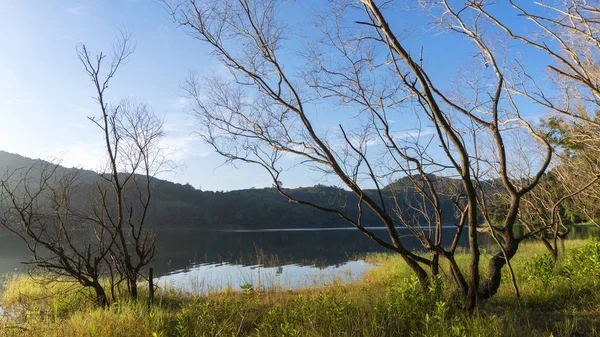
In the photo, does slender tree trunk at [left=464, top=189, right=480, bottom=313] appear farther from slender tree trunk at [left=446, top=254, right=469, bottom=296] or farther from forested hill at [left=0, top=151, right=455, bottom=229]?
forested hill at [left=0, top=151, right=455, bottom=229]

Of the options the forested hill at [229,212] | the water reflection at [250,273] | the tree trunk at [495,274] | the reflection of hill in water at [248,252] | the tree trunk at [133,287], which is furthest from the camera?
the forested hill at [229,212]

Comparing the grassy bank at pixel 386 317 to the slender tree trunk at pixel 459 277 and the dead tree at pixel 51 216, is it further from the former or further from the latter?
the dead tree at pixel 51 216

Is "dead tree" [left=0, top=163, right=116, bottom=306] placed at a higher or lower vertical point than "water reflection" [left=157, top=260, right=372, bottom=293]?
higher

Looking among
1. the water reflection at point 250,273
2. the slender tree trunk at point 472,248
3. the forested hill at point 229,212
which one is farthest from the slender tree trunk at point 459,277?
the forested hill at point 229,212

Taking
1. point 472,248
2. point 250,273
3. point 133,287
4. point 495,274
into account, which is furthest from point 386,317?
point 250,273

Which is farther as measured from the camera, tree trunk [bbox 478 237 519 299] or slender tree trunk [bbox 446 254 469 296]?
tree trunk [bbox 478 237 519 299]

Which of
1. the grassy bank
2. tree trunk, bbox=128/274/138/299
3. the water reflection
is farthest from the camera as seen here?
the water reflection

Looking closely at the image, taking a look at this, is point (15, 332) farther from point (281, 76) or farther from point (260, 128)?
point (281, 76)

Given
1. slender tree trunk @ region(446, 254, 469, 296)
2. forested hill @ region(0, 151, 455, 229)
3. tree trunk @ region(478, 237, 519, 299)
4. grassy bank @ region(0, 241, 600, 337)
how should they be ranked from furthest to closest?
1. forested hill @ region(0, 151, 455, 229)
2. tree trunk @ region(478, 237, 519, 299)
3. slender tree trunk @ region(446, 254, 469, 296)
4. grassy bank @ region(0, 241, 600, 337)

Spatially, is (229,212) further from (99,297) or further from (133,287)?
(99,297)

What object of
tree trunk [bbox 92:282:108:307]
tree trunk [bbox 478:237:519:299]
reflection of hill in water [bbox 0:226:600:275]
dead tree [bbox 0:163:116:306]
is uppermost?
dead tree [bbox 0:163:116:306]

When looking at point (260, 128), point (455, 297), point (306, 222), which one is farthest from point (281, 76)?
point (306, 222)

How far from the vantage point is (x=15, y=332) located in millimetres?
4660

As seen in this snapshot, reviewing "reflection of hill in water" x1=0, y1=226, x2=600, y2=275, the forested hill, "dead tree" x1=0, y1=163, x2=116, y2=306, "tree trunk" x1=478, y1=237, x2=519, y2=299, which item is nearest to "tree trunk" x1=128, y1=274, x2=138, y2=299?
"dead tree" x1=0, y1=163, x2=116, y2=306
